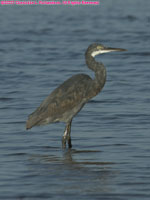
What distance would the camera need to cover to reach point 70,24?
31.7 metres

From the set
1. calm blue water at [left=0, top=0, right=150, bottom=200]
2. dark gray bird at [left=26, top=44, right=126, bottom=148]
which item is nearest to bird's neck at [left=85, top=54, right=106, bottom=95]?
dark gray bird at [left=26, top=44, right=126, bottom=148]

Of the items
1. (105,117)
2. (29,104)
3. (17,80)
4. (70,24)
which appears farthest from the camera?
(70,24)

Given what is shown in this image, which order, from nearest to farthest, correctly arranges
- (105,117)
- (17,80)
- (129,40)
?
(105,117) → (17,80) → (129,40)

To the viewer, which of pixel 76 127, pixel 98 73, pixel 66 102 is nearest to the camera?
pixel 66 102

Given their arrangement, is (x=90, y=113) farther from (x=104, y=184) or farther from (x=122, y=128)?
(x=104, y=184)

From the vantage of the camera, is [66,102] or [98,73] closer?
[66,102]

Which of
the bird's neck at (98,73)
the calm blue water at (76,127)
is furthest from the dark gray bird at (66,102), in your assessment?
the calm blue water at (76,127)

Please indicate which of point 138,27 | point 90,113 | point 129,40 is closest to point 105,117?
point 90,113

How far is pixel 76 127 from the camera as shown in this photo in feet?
37.0

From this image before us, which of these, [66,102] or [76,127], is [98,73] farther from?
[76,127]

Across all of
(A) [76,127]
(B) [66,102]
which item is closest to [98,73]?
(B) [66,102]

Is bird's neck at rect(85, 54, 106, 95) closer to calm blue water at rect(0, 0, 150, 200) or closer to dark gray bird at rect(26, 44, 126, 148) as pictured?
dark gray bird at rect(26, 44, 126, 148)

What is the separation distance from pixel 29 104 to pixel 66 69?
538 centimetres

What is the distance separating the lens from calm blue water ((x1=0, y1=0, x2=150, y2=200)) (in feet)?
25.3
